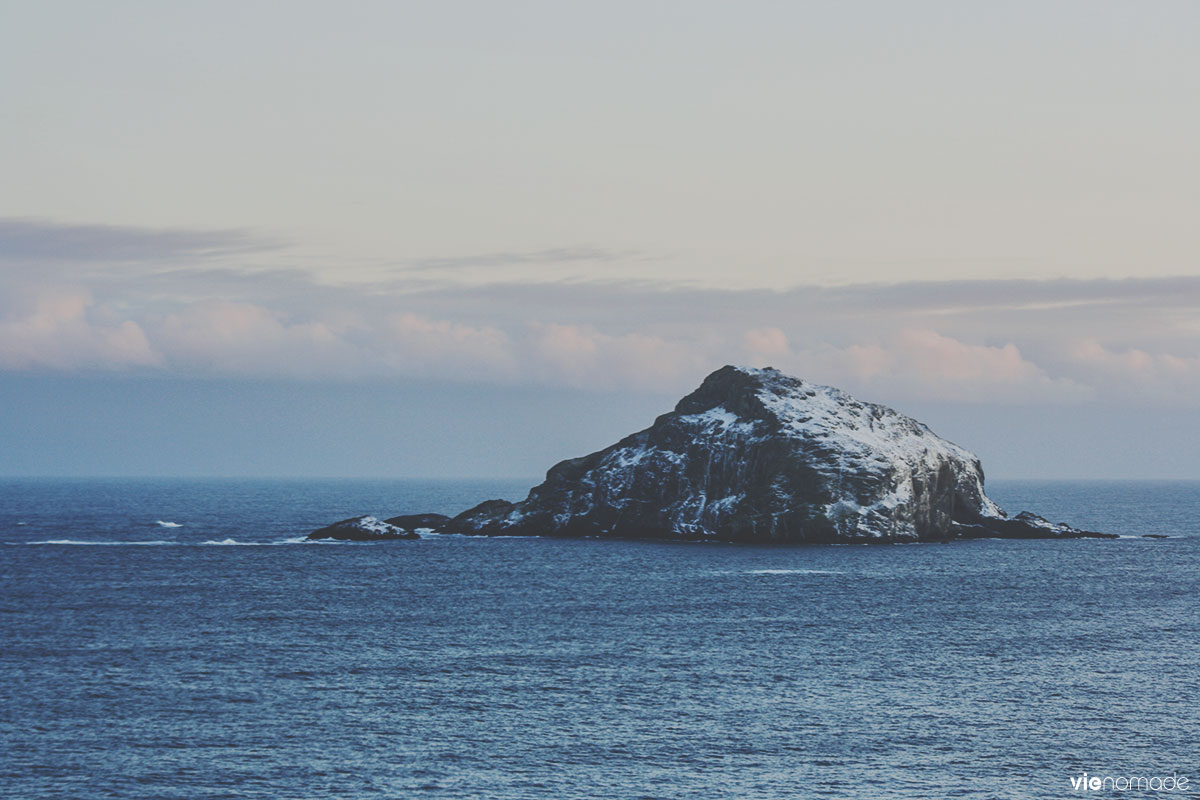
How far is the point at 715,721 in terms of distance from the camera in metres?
64.5

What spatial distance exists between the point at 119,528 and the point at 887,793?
16606 centimetres

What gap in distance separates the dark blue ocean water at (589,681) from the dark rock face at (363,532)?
40.4 meters

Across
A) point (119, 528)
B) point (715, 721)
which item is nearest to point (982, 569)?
point (715, 721)

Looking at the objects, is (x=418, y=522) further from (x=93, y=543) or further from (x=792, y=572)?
(x=792, y=572)

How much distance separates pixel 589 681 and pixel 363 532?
106436 millimetres

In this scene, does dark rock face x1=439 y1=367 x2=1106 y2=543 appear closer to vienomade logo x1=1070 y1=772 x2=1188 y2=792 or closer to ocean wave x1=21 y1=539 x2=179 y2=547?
ocean wave x1=21 y1=539 x2=179 y2=547

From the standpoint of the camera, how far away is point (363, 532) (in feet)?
573

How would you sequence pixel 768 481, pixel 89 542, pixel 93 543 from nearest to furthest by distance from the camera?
pixel 93 543 < pixel 89 542 < pixel 768 481

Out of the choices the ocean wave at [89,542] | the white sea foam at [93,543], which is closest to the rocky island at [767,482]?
the white sea foam at [93,543]

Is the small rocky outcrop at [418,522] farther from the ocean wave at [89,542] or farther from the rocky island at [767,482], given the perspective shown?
the ocean wave at [89,542]

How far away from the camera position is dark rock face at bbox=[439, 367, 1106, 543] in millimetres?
165875

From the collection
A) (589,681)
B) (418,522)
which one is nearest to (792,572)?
(589,681)

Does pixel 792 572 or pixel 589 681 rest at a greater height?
pixel 792 572

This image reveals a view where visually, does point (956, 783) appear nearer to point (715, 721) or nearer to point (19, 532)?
point (715, 721)
